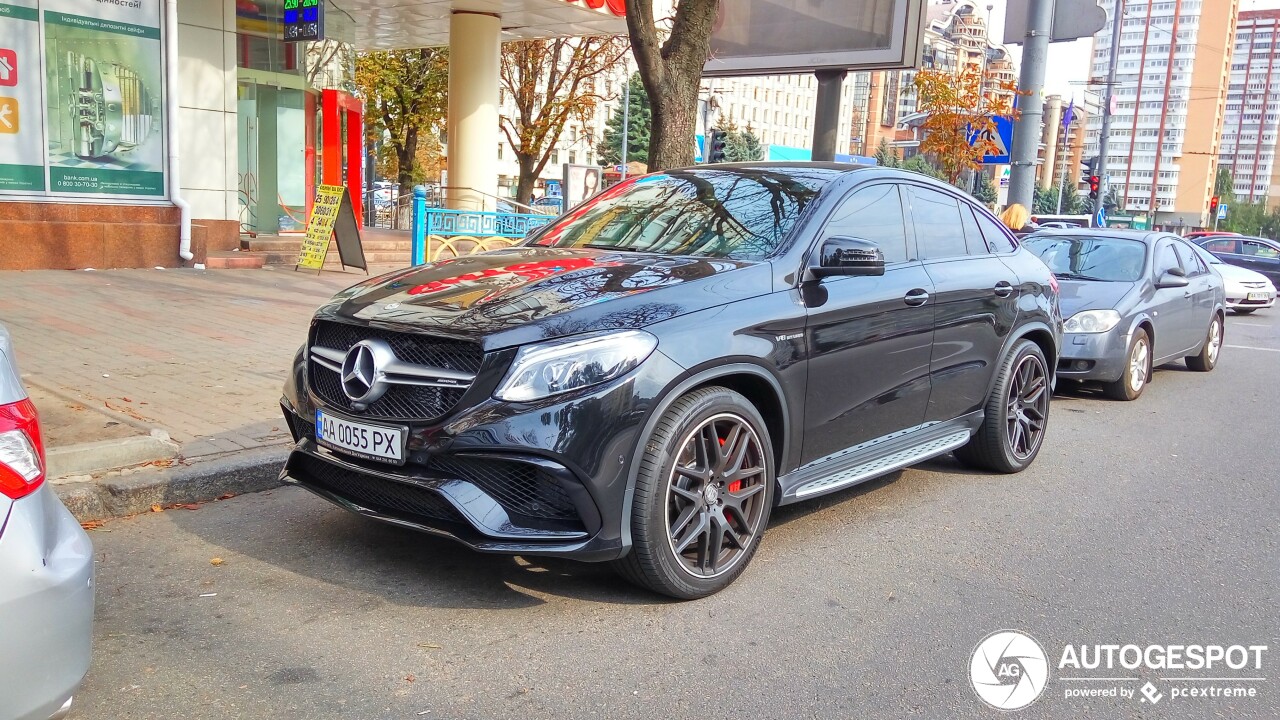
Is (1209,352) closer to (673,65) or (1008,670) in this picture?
(673,65)

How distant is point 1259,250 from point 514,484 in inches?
1078

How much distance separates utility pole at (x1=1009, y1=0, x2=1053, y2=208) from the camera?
14.2 m

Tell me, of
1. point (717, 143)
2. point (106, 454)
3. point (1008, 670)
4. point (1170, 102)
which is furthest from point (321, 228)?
point (1170, 102)

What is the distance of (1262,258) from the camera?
25281mm

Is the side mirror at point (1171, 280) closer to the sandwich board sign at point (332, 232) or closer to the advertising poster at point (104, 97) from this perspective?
the sandwich board sign at point (332, 232)

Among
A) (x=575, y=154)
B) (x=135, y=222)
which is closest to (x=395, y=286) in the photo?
(x=135, y=222)

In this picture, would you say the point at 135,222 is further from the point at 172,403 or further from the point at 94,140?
the point at 172,403

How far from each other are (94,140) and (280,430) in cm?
885

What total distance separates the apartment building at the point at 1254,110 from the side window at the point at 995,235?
463 ft

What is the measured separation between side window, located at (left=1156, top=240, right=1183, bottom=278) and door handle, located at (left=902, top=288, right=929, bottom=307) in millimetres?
5636

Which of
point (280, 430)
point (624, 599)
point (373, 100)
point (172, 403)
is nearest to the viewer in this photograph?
point (624, 599)

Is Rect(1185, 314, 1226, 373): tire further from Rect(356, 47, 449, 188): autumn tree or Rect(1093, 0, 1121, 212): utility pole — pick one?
Rect(356, 47, 449, 188): autumn tree

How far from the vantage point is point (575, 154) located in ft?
349

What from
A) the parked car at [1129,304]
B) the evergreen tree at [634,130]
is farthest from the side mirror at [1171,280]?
the evergreen tree at [634,130]
